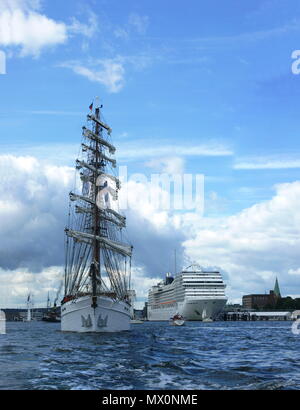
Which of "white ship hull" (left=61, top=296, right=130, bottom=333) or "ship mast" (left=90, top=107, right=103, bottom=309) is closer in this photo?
"white ship hull" (left=61, top=296, right=130, bottom=333)

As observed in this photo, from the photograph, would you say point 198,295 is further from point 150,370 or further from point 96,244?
point 150,370

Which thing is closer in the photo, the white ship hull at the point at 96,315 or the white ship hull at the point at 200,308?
the white ship hull at the point at 96,315

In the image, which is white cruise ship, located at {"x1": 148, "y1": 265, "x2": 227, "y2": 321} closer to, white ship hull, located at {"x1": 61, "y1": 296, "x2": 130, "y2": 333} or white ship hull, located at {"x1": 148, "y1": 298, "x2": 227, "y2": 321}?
white ship hull, located at {"x1": 148, "y1": 298, "x2": 227, "y2": 321}

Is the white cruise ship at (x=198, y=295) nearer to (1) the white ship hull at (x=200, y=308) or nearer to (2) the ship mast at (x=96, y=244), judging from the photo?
(1) the white ship hull at (x=200, y=308)

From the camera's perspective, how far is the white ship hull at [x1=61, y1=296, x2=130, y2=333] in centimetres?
6047

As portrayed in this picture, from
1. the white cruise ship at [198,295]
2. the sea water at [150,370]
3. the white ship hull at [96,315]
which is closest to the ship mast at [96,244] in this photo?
the white ship hull at [96,315]

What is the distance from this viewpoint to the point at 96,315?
60.4 metres

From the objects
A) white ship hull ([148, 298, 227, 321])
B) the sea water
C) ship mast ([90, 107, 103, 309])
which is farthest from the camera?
white ship hull ([148, 298, 227, 321])

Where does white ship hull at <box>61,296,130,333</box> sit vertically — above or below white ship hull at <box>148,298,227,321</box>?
above

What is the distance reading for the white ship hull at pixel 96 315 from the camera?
198 feet

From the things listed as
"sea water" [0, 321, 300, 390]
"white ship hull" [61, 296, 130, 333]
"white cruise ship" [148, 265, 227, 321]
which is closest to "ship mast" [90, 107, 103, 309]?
"white ship hull" [61, 296, 130, 333]
